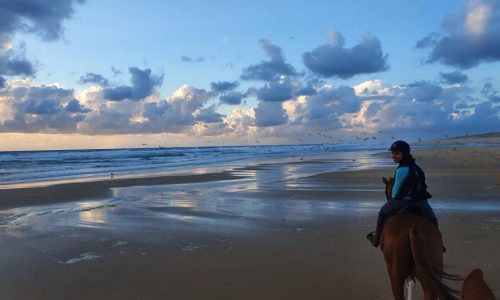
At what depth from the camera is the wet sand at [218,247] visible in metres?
6.46

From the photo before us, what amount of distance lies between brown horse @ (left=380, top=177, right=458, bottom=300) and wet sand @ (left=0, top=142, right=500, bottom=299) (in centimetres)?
123

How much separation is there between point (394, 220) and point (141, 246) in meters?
5.33

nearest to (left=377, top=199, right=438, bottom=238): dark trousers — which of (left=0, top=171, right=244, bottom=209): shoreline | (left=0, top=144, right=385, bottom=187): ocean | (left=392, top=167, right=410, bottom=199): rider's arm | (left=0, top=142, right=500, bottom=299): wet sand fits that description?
(left=392, top=167, right=410, bottom=199): rider's arm

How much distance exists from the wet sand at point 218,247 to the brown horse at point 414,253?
4.02ft

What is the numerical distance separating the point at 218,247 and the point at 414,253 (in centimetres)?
471

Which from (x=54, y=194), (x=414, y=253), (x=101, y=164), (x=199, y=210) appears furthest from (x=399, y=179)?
(x=101, y=164)

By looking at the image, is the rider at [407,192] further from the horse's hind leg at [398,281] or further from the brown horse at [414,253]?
the horse's hind leg at [398,281]

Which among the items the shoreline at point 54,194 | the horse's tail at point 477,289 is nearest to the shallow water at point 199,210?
the shoreline at point 54,194

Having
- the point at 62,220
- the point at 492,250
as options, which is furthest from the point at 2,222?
the point at 492,250

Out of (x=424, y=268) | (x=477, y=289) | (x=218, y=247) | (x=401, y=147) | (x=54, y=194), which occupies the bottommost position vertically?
(x=218, y=247)

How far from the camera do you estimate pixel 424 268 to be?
4.48 metres

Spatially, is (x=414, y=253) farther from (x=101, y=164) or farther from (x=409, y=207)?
(x=101, y=164)

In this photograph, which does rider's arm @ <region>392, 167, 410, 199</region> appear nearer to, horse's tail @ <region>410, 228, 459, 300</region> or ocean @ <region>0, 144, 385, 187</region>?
horse's tail @ <region>410, 228, 459, 300</region>

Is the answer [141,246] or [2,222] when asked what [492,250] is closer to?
[141,246]
